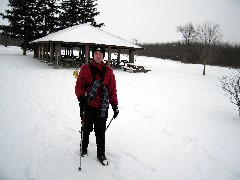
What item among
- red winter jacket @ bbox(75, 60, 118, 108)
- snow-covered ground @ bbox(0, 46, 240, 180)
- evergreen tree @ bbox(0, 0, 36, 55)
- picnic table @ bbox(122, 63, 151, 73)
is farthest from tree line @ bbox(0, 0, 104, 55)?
red winter jacket @ bbox(75, 60, 118, 108)

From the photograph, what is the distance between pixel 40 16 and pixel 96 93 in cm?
3504

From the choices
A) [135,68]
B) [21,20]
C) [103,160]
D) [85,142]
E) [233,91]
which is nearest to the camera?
[103,160]

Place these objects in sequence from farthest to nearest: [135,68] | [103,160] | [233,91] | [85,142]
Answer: [135,68] < [233,91] < [85,142] < [103,160]

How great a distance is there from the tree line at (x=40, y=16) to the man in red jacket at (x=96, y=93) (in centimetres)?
3256

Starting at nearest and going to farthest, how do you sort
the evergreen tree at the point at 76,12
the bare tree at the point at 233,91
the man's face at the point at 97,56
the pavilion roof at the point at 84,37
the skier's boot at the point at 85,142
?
the man's face at the point at 97,56, the skier's boot at the point at 85,142, the bare tree at the point at 233,91, the pavilion roof at the point at 84,37, the evergreen tree at the point at 76,12

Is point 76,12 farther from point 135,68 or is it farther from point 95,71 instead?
point 95,71

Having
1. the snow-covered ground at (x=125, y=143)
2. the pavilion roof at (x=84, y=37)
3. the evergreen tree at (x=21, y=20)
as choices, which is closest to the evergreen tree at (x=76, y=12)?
the evergreen tree at (x=21, y=20)

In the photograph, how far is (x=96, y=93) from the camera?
12.9 ft

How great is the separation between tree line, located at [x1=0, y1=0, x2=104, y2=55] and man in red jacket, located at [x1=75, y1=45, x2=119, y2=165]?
32.6 meters

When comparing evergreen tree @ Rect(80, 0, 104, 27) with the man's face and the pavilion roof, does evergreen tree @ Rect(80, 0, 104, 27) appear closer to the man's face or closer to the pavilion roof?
the pavilion roof

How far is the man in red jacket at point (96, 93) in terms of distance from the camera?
3.85 m

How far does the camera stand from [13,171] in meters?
3.62

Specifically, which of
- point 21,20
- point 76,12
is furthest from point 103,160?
point 76,12

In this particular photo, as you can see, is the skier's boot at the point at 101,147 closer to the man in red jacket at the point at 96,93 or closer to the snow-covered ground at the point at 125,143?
the man in red jacket at the point at 96,93
